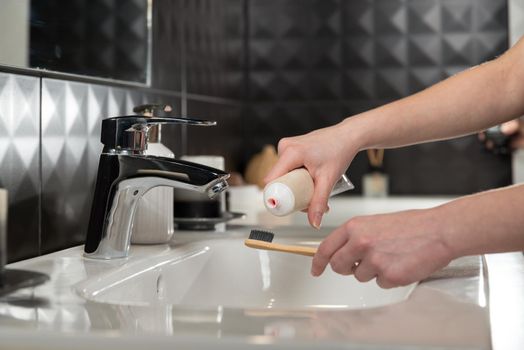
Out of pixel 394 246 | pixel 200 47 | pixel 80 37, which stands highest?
pixel 200 47

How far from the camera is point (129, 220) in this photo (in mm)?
1062

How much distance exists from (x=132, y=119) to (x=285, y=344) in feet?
1.93

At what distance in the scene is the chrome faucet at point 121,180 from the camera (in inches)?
40.3

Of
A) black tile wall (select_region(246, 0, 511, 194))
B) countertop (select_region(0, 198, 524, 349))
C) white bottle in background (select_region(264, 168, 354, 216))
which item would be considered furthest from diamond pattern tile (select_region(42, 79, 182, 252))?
black tile wall (select_region(246, 0, 511, 194))

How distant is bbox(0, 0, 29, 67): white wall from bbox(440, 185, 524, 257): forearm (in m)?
0.70

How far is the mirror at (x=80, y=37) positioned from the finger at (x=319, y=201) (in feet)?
1.69

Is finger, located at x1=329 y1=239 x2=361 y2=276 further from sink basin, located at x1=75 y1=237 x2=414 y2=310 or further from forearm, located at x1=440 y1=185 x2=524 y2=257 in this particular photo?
sink basin, located at x1=75 y1=237 x2=414 y2=310

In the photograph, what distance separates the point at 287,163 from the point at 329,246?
25 cm

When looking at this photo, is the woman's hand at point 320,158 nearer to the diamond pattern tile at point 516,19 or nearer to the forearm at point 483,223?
the forearm at point 483,223

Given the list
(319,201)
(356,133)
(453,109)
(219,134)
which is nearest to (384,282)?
(319,201)

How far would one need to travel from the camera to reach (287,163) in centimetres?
102

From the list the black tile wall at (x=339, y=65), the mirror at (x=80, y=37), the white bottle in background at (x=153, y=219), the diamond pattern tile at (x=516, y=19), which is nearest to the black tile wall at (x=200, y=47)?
the black tile wall at (x=339, y=65)

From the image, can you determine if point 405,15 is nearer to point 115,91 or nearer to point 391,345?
point 115,91

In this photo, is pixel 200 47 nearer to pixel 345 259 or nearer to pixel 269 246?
pixel 269 246
